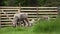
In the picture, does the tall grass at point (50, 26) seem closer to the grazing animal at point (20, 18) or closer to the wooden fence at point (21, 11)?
the grazing animal at point (20, 18)

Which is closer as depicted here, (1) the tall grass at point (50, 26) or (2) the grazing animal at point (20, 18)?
(1) the tall grass at point (50, 26)

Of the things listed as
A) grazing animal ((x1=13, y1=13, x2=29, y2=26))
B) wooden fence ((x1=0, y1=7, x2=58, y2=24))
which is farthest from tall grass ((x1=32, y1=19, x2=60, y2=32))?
wooden fence ((x1=0, y1=7, x2=58, y2=24))

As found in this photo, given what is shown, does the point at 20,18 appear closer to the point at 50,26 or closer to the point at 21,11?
the point at 21,11

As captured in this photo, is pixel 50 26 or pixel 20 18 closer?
pixel 50 26

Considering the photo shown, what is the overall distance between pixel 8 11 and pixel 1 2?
3.80 meters

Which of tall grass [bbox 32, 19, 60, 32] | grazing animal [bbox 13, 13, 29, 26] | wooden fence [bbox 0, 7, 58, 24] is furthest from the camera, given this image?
wooden fence [bbox 0, 7, 58, 24]

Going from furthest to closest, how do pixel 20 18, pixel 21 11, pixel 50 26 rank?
1. pixel 21 11
2. pixel 20 18
3. pixel 50 26

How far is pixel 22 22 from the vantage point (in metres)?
13.4

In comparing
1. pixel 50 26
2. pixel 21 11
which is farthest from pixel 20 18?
pixel 50 26

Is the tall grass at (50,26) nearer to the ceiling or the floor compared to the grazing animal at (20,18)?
nearer to the ceiling

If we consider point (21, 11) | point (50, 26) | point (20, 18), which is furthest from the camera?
point (21, 11)

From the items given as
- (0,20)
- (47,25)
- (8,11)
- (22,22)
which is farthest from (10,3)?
(47,25)

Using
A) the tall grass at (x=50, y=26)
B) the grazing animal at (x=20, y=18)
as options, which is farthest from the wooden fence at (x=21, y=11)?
the tall grass at (x=50, y=26)

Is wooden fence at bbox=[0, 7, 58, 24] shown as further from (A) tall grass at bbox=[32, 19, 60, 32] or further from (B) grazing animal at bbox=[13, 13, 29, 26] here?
(A) tall grass at bbox=[32, 19, 60, 32]
